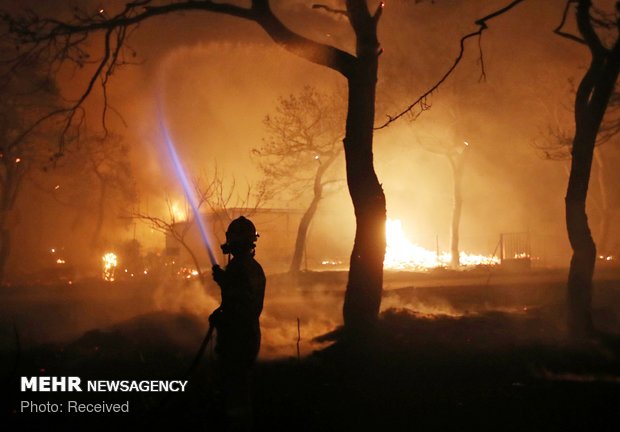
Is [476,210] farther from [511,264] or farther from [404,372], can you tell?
[404,372]

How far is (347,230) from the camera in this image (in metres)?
41.2

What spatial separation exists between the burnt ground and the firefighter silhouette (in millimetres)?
660

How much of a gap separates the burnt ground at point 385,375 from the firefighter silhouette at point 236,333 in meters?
0.66

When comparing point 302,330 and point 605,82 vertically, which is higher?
point 605,82

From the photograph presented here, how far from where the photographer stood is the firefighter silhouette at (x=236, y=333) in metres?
5.02

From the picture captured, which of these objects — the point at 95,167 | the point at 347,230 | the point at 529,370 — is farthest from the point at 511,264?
the point at 95,167

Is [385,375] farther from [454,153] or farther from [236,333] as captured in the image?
[454,153]

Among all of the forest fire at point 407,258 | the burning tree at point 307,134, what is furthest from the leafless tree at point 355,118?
the forest fire at point 407,258

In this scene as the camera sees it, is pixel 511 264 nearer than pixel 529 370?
No

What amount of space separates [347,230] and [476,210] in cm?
1296

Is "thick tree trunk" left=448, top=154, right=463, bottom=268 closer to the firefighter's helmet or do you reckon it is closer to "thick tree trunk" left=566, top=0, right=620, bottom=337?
"thick tree trunk" left=566, top=0, right=620, bottom=337

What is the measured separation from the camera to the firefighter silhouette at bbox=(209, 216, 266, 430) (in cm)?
502

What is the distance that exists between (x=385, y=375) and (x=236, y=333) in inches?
147

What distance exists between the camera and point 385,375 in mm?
8094
